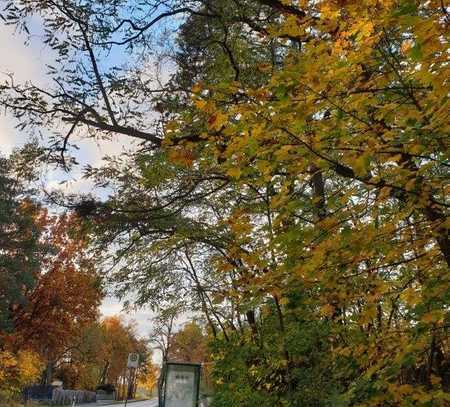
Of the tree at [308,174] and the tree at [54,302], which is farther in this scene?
the tree at [54,302]

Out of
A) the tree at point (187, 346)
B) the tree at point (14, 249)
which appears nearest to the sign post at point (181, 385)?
the tree at point (14, 249)

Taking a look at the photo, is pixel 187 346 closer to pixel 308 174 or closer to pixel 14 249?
pixel 14 249

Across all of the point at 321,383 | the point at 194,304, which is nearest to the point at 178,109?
the point at 321,383

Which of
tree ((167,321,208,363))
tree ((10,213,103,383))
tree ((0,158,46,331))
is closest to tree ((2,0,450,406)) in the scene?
tree ((0,158,46,331))

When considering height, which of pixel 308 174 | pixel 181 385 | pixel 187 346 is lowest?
pixel 181 385

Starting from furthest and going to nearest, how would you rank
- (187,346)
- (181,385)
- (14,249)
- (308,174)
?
1. (187,346)
2. (14,249)
3. (181,385)
4. (308,174)

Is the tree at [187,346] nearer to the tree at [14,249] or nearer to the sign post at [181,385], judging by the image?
the tree at [14,249]

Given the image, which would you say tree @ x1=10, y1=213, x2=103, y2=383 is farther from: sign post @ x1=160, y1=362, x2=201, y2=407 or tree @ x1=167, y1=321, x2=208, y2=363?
sign post @ x1=160, y1=362, x2=201, y2=407

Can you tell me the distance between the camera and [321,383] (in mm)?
5195

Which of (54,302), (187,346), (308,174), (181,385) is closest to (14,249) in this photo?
(54,302)

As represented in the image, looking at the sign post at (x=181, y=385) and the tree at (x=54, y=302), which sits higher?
the tree at (x=54, y=302)

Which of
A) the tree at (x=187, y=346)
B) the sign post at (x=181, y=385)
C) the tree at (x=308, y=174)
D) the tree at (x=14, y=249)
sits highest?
the tree at (x=14, y=249)

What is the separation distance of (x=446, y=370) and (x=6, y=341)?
1110 inches

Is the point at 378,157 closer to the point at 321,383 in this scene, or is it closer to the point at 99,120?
the point at 321,383
